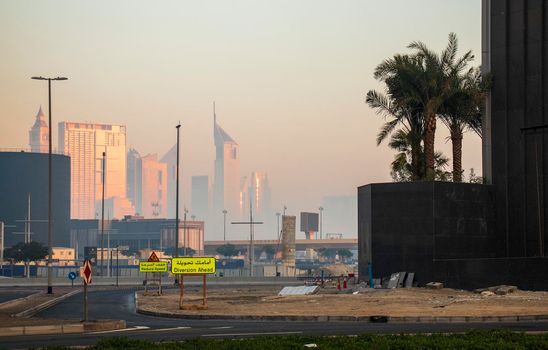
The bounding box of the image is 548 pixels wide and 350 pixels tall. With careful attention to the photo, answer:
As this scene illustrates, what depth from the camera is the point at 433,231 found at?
182ft

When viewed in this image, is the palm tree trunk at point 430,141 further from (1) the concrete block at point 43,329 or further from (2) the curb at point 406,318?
(1) the concrete block at point 43,329

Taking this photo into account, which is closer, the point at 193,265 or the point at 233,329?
the point at 233,329

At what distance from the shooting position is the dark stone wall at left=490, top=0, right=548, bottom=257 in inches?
2247

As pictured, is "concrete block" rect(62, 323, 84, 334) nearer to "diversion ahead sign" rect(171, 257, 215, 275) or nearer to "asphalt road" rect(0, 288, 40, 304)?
"diversion ahead sign" rect(171, 257, 215, 275)

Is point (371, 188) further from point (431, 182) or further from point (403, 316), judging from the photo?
point (403, 316)

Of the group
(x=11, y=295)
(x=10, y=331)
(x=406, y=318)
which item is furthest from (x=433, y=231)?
(x=11, y=295)

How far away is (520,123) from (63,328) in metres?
33.0

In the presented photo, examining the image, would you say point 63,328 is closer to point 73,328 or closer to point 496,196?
point 73,328

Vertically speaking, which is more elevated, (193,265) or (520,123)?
(520,123)

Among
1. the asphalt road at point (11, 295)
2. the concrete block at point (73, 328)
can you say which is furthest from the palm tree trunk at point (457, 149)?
the concrete block at point (73, 328)

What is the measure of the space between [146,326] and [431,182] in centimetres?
2455

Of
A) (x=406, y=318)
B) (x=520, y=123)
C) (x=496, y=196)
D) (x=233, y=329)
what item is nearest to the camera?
(x=233, y=329)

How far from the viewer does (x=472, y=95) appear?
60.2m

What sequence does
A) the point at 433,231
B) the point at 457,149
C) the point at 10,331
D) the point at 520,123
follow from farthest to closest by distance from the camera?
the point at 457,149 < the point at 520,123 < the point at 433,231 < the point at 10,331
